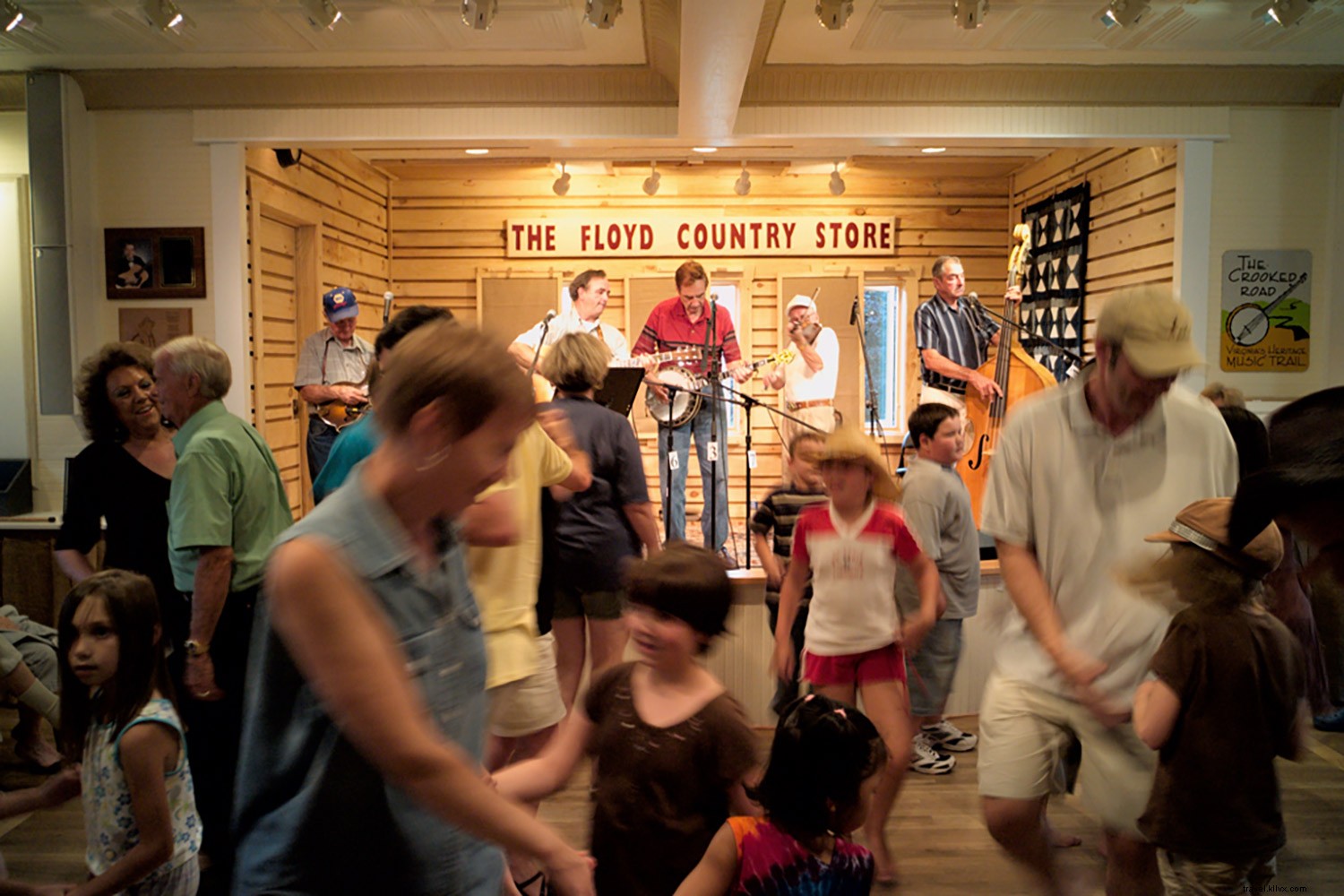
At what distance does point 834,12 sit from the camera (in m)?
4.80

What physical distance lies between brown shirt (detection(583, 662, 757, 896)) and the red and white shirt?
3.90 feet

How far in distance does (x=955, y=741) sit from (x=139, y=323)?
506cm

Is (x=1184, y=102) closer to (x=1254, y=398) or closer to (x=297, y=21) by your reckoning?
(x=1254, y=398)

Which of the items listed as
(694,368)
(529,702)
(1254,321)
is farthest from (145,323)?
(1254,321)

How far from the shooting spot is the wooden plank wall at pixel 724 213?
970 cm

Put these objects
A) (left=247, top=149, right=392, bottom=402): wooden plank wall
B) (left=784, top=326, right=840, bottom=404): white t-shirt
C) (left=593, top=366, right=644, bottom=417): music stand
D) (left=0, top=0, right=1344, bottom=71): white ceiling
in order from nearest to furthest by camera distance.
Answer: (left=0, top=0, right=1344, bottom=71): white ceiling, (left=593, top=366, right=644, bottom=417): music stand, (left=247, top=149, right=392, bottom=402): wooden plank wall, (left=784, top=326, right=840, bottom=404): white t-shirt

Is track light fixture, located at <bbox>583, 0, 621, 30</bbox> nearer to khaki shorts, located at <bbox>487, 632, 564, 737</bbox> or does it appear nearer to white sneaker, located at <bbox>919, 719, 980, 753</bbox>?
khaki shorts, located at <bbox>487, 632, 564, 737</bbox>

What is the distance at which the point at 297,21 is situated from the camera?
5605 mm

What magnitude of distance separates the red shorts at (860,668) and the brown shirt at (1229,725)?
3.49 ft

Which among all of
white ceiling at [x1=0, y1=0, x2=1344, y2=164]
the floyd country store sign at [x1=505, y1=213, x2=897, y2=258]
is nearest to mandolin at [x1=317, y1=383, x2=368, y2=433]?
white ceiling at [x1=0, y1=0, x2=1344, y2=164]

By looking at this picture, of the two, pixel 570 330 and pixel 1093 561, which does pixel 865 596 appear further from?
pixel 570 330

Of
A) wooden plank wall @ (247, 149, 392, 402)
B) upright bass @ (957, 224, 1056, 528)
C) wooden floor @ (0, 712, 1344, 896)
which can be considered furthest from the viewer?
wooden plank wall @ (247, 149, 392, 402)

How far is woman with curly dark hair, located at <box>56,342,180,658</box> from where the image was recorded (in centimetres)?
305

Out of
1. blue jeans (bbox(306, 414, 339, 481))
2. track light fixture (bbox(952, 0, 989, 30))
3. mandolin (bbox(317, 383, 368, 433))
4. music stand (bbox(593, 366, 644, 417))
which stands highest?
track light fixture (bbox(952, 0, 989, 30))
